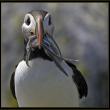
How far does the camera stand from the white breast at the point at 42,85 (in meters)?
7.95

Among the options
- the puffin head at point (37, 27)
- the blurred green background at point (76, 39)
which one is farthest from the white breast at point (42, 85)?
the blurred green background at point (76, 39)

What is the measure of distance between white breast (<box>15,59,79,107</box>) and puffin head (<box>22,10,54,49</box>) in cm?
27

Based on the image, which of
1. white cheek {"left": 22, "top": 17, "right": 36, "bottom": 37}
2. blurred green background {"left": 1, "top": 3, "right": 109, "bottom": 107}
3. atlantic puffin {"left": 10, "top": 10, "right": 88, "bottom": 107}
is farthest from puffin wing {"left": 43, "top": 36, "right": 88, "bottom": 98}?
blurred green background {"left": 1, "top": 3, "right": 109, "bottom": 107}

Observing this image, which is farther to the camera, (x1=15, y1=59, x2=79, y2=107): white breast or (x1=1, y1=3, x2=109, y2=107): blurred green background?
(x1=1, y1=3, x2=109, y2=107): blurred green background

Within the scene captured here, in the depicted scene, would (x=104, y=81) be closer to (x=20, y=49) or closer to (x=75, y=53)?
(x=75, y=53)

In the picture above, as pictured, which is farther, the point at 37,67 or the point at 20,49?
the point at 20,49

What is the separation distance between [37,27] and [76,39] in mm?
10665

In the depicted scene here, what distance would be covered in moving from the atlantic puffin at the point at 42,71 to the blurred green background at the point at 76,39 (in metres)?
7.56

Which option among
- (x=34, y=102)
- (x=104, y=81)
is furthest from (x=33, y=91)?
(x=104, y=81)

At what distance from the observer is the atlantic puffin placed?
7.73 m

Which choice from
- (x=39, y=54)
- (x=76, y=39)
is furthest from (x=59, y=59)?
(x=76, y=39)

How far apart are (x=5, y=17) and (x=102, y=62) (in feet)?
9.14

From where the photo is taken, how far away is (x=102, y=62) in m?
18.0

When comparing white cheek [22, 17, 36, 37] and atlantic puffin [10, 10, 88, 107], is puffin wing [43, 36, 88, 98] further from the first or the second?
white cheek [22, 17, 36, 37]
